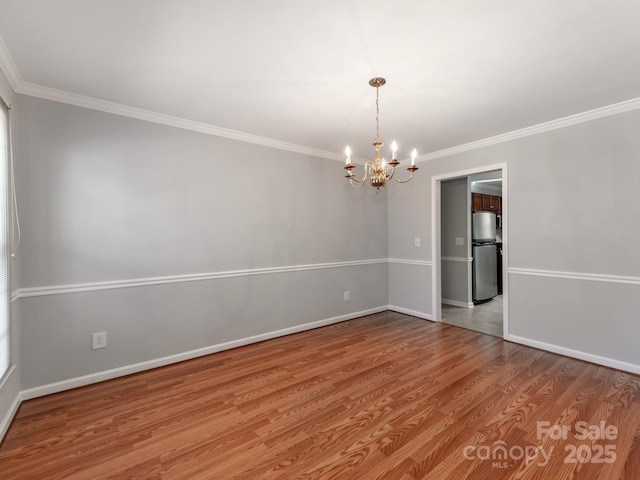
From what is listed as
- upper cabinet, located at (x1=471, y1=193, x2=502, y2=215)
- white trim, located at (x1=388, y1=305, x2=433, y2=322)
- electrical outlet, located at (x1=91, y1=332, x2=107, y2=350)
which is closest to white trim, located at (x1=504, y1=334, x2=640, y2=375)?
white trim, located at (x1=388, y1=305, x2=433, y2=322)

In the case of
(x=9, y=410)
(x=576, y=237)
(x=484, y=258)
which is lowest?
(x=9, y=410)

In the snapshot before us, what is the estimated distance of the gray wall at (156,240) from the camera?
2.27 m

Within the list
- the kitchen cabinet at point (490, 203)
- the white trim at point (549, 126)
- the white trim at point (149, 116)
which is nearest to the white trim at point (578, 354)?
the white trim at point (549, 126)

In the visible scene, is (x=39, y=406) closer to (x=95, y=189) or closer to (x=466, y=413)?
(x=95, y=189)

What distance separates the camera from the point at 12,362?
2.04 metres

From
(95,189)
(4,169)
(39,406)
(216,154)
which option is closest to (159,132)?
(216,154)

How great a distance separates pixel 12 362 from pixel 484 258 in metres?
6.10

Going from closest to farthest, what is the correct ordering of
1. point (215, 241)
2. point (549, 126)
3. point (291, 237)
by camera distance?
point (549, 126) → point (215, 241) → point (291, 237)

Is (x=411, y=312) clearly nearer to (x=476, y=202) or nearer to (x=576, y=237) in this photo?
(x=576, y=237)

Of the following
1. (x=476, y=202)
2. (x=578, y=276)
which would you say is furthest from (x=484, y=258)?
(x=578, y=276)

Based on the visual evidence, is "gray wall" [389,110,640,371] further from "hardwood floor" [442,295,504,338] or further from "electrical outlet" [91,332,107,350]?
"electrical outlet" [91,332,107,350]

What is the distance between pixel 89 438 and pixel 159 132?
2.48 meters

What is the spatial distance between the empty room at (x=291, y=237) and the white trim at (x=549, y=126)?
21 millimetres

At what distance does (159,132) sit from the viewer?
2760mm
